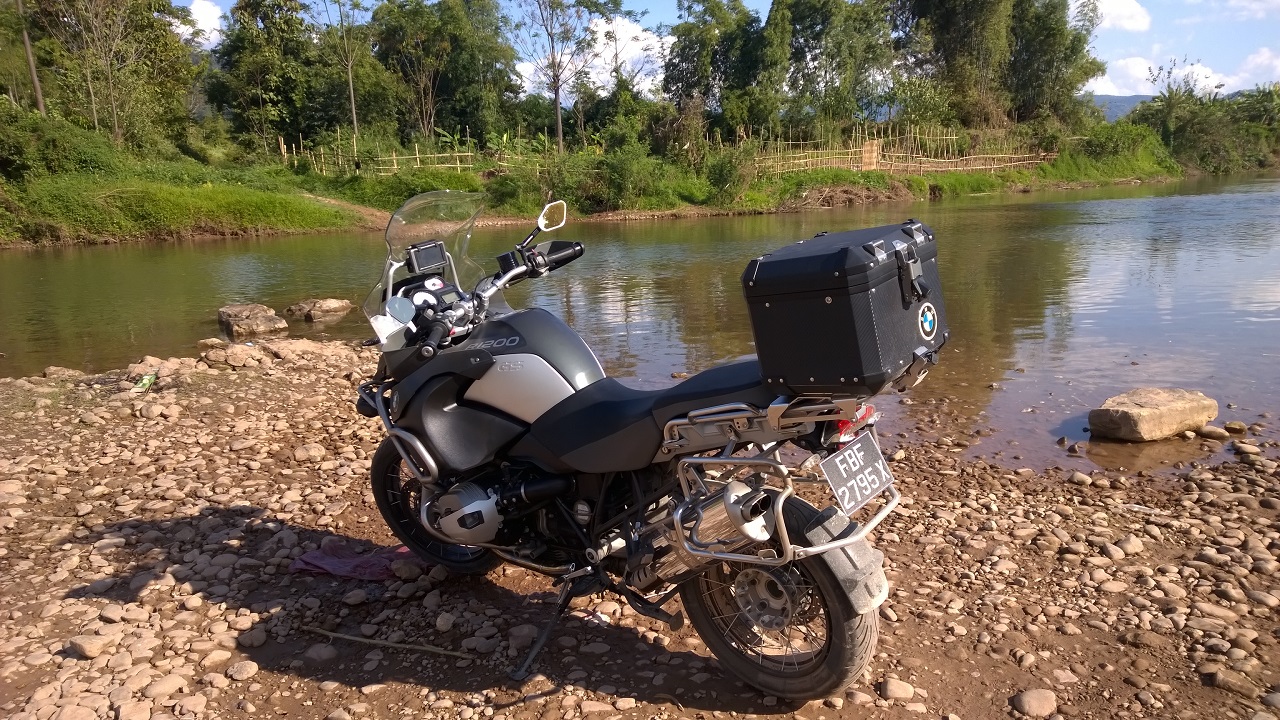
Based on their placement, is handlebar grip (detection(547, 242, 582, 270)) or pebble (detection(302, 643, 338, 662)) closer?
pebble (detection(302, 643, 338, 662))

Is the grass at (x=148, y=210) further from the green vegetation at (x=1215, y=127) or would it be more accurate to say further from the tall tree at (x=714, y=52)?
the green vegetation at (x=1215, y=127)

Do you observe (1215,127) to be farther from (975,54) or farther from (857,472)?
(857,472)

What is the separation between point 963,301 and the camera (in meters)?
11.5

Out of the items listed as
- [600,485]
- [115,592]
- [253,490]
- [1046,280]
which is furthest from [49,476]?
[1046,280]

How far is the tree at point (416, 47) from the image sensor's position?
41.9m

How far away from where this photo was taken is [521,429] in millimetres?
3385

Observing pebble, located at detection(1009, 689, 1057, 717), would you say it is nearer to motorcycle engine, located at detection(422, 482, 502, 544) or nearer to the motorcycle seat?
the motorcycle seat

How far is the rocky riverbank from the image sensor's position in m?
2.93

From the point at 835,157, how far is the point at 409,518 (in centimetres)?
4010

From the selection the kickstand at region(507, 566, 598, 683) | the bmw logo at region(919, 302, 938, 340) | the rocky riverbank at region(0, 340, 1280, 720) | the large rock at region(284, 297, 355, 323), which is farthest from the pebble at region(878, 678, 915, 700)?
the large rock at region(284, 297, 355, 323)

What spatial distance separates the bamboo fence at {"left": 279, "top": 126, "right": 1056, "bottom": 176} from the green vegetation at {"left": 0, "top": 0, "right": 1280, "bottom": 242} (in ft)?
0.74

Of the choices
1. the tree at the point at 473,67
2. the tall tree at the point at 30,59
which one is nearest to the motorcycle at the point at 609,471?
the tall tree at the point at 30,59

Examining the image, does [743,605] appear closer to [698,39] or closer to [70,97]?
[70,97]

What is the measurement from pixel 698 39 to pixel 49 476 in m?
45.5
